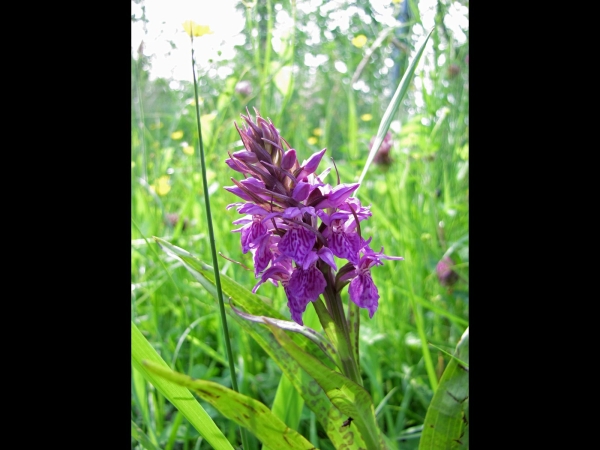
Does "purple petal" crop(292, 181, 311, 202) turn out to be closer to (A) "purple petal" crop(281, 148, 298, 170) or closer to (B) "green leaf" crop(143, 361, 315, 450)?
(A) "purple petal" crop(281, 148, 298, 170)

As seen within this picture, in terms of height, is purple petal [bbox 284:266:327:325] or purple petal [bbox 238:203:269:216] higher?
purple petal [bbox 238:203:269:216]

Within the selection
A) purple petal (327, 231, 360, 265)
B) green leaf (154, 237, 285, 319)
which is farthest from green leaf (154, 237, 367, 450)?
purple petal (327, 231, 360, 265)

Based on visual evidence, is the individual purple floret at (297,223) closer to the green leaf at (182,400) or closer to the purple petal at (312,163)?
the purple petal at (312,163)

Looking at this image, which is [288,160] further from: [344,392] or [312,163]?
[344,392]

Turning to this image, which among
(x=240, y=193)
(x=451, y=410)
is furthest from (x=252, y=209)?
(x=451, y=410)

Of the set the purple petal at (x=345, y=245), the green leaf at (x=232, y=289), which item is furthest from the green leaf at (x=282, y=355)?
the purple petal at (x=345, y=245)

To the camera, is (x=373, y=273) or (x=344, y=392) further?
(x=373, y=273)
